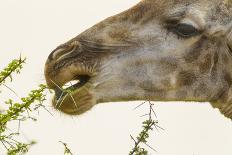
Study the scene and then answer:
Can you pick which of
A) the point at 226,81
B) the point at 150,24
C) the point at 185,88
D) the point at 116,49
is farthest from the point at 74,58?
the point at 226,81

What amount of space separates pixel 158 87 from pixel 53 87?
127 cm

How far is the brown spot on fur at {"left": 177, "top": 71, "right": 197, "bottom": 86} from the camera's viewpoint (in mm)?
5559

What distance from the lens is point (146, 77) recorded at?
5523 millimetres

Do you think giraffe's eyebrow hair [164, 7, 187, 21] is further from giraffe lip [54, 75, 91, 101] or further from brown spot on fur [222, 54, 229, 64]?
giraffe lip [54, 75, 91, 101]

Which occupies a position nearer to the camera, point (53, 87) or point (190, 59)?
point (53, 87)

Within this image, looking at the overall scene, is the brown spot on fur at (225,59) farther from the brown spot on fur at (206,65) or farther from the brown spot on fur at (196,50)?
the brown spot on fur at (196,50)

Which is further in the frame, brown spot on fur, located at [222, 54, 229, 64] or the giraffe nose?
brown spot on fur, located at [222, 54, 229, 64]

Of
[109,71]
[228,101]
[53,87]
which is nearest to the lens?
[53,87]

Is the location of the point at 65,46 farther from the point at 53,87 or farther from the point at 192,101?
the point at 192,101

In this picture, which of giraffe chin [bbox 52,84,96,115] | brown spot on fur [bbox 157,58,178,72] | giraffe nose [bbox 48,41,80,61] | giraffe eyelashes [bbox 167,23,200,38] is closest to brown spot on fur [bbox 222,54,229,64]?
giraffe eyelashes [bbox 167,23,200,38]

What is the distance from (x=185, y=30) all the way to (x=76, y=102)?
141cm

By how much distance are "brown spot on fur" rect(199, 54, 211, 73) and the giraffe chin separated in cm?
125

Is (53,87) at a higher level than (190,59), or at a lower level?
lower

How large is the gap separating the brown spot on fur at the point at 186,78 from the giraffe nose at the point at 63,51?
1.23 m
